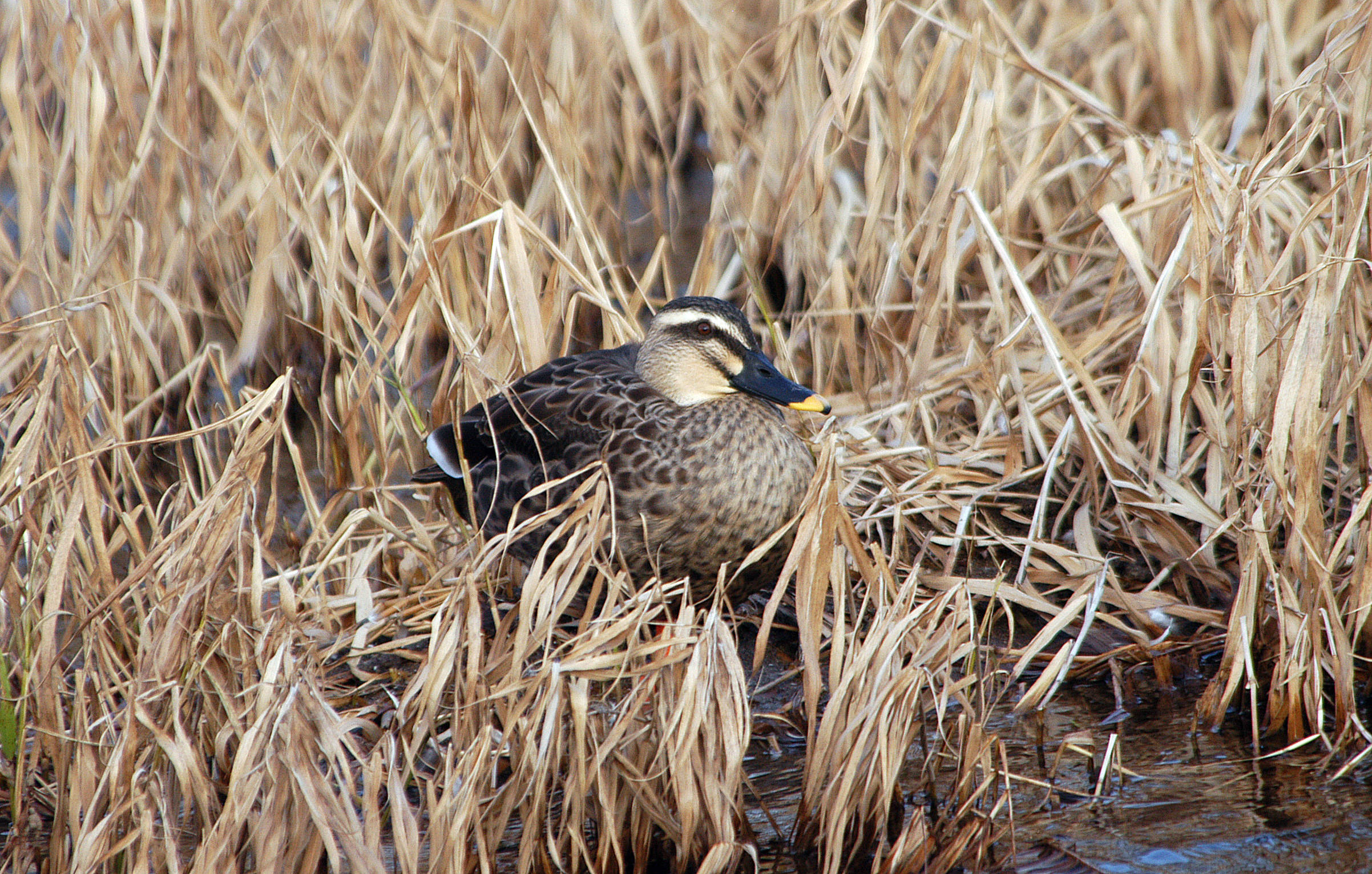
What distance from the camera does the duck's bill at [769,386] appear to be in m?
3.14

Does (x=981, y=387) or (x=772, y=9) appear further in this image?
(x=772, y=9)

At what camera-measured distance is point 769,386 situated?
3225 mm

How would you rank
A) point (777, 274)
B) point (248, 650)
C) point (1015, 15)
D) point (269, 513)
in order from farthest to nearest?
1. point (1015, 15)
2. point (777, 274)
3. point (269, 513)
4. point (248, 650)

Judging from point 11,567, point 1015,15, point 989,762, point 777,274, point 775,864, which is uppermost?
point 1015,15

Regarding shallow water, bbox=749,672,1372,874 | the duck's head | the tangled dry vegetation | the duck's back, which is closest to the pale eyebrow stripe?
the duck's head

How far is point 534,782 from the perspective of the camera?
7.69ft

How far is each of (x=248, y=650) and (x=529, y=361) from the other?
4.53ft

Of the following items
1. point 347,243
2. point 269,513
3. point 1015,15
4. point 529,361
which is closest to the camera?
point 269,513

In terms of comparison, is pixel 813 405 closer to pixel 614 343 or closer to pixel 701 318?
pixel 701 318

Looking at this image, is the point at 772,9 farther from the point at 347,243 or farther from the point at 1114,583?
the point at 1114,583

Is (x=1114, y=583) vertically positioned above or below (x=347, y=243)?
below

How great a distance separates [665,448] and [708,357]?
298 mm

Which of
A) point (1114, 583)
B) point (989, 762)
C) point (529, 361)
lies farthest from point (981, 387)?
point (989, 762)

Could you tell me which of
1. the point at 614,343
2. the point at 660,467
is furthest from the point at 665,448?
the point at 614,343
